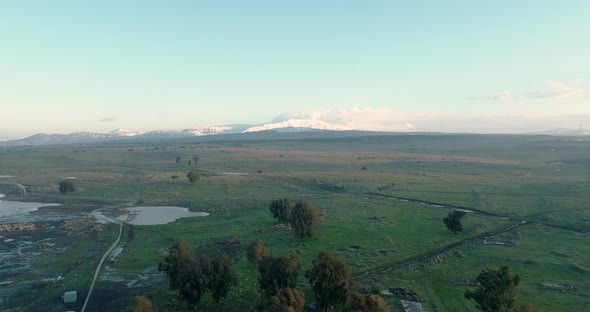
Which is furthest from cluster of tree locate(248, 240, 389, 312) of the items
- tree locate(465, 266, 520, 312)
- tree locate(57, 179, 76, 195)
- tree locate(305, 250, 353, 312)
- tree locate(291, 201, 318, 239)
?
tree locate(57, 179, 76, 195)

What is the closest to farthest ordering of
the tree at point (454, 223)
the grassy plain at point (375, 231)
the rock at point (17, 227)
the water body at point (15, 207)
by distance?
Answer: 1. the grassy plain at point (375, 231)
2. the tree at point (454, 223)
3. the rock at point (17, 227)
4. the water body at point (15, 207)

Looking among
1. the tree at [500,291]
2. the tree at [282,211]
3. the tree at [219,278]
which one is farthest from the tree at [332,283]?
the tree at [282,211]

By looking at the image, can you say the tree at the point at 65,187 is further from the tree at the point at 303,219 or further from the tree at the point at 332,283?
the tree at the point at 332,283

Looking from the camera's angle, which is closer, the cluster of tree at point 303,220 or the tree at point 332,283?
the tree at point 332,283

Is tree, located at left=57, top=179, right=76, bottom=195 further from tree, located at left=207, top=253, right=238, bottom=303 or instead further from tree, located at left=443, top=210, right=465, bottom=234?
tree, located at left=443, top=210, right=465, bottom=234

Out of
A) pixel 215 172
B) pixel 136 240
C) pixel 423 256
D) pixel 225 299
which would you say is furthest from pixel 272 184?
pixel 225 299

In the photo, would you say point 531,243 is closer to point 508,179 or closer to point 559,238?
point 559,238
